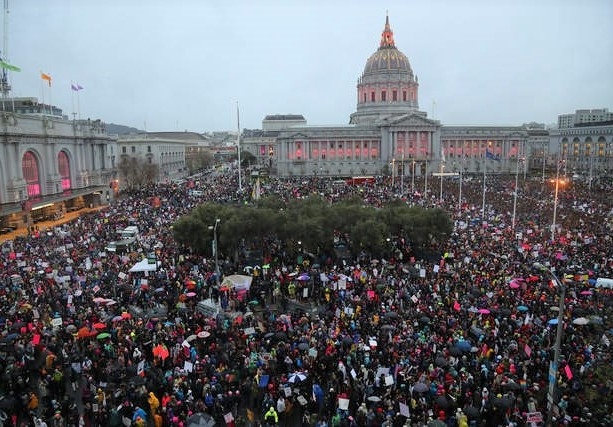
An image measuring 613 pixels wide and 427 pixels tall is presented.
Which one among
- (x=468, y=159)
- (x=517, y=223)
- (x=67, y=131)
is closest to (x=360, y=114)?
(x=468, y=159)

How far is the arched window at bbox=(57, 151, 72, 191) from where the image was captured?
197 feet

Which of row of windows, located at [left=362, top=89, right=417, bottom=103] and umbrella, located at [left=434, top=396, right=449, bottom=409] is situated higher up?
row of windows, located at [left=362, top=89, right=417, bottom=103]

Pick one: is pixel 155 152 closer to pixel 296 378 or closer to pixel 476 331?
pixel 476 331

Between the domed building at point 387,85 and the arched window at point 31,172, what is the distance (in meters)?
81.7

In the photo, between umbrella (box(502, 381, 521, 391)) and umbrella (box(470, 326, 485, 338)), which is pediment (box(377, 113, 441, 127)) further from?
umbrella (box(502, 381, 521, 391))

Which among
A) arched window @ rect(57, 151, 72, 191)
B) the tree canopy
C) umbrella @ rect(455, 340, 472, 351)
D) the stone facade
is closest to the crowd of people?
umbrella @ rect(455, 340, 472, 351)

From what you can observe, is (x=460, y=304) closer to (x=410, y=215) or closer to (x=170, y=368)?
(x=410, y=215)

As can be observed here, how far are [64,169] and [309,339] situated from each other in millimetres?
54435

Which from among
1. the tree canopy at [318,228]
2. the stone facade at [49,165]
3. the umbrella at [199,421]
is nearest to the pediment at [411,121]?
the stone facade at [49,165]

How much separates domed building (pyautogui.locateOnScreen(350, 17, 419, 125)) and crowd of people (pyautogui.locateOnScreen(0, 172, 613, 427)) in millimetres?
92435

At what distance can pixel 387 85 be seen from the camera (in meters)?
118

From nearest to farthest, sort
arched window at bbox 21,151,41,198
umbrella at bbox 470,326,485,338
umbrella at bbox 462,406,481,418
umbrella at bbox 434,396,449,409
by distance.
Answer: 1. umbrella at bbox 462,406,481,418
2. umbrella at bbox 434,396,449,409
3. umbrella at bbox 470,326,485,338
4. arched window at bbox 21,151,41,198

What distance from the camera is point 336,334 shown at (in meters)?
17.9

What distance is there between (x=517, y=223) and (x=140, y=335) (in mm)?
31534
